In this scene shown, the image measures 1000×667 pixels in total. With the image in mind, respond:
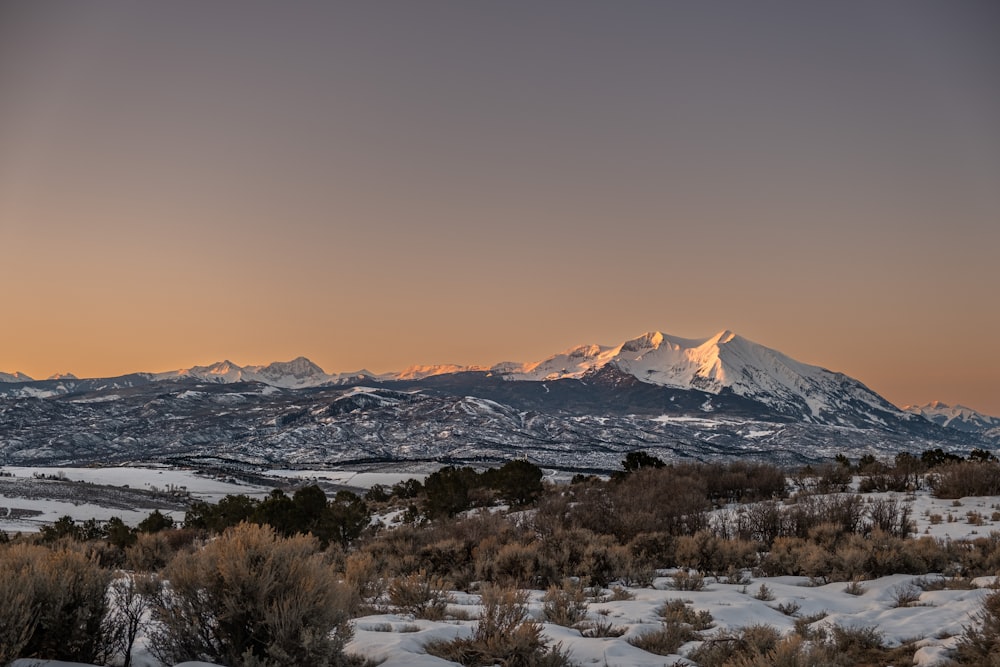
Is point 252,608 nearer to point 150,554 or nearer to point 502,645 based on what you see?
point 502,645

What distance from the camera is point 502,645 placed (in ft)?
23.6

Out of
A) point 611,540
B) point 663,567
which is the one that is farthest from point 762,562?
point 611,540

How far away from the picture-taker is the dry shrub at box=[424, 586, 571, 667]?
716cm

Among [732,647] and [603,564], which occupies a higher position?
[732,647]

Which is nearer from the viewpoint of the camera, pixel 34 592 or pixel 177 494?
pixel 34 592

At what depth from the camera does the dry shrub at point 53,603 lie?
221 inches

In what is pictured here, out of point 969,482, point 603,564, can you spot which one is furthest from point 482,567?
point 969,482

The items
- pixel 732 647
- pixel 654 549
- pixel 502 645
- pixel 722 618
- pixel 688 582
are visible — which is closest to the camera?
pixel 502 645

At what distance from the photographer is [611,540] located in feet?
49.5

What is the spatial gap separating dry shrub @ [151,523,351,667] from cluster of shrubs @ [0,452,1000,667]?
0.06 ft

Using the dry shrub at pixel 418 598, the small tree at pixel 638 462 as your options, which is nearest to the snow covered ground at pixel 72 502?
the small tree at pixel 638 462

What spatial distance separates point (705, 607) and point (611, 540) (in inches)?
195

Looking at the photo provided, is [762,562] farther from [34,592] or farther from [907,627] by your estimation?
[34,592]

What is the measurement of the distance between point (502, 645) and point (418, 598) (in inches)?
144
